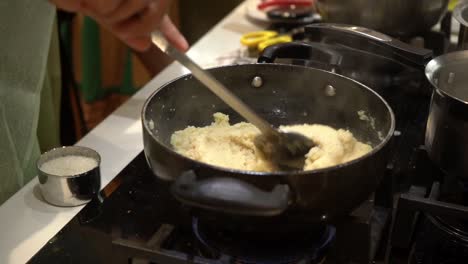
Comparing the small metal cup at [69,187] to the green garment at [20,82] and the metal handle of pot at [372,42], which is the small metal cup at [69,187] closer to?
the green garment at [20,82]

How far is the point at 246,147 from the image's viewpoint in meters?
0.75

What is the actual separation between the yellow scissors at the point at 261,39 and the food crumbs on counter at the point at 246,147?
1.84 ft

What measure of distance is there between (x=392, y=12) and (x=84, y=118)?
1.28 metres

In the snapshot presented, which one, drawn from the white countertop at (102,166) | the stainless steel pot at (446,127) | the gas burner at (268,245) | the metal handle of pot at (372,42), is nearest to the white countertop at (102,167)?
the white countertop at (102,166)

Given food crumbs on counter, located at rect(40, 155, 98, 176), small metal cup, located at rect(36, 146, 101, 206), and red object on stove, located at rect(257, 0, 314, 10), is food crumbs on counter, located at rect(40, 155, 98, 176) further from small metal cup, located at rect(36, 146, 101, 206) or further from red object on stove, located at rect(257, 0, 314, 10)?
Result: red object on stove, located at rect(257, 0, 314, 10)

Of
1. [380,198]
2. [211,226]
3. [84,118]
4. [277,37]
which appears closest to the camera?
[211,226]

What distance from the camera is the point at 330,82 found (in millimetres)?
783

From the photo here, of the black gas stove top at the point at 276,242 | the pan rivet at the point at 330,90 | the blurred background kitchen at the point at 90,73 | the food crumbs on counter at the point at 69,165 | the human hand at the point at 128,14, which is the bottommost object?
the blurred background kitchen at the point at 90,73

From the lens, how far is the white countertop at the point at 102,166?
80 cm

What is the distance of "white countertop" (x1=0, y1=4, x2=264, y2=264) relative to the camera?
31.6 inches

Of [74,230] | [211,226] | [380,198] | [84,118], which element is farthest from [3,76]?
[84,118]

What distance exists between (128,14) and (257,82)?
226mm

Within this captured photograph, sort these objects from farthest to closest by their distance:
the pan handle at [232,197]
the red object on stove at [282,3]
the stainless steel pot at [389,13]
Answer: the red object on stove at [282,3] < the stainless steel pot at [389,13] < the pan handle at [232,197]

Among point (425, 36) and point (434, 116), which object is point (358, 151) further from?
point (425, 36)
